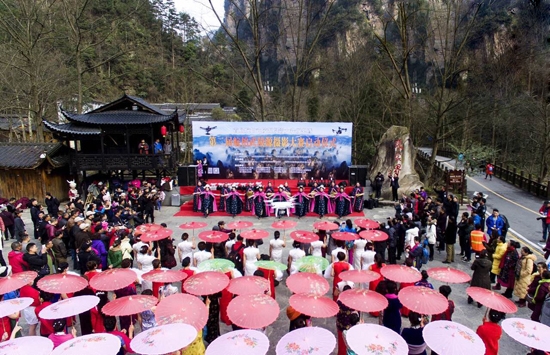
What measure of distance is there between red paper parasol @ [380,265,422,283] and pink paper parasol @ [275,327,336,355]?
2.16 metres

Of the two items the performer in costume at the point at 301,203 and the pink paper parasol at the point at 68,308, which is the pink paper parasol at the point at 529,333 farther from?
the performer in costume at the point at 301,203

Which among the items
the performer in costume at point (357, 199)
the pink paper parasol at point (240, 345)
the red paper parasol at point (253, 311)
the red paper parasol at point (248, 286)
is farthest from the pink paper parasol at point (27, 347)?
the performer in costume at point (357, 199)

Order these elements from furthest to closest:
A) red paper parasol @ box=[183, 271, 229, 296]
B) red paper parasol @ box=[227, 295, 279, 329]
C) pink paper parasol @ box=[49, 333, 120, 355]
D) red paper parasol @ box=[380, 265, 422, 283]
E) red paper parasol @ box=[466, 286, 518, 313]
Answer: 1. red paper parasol @ box=[380, 265, 422, 283]
2. red paper parasol @ box=[183, 271, 229, 296]
3. red paper parasol @ box=[466, 286, 518, 313]
4. red paper parasol @ box=[227, 295, 279, 329]
5. pink paper parasol @ box=[49, 333, 120, 355]

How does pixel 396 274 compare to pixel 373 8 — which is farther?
pixel 373 8

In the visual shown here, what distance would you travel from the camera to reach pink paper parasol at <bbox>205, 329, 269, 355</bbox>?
378 centimetres

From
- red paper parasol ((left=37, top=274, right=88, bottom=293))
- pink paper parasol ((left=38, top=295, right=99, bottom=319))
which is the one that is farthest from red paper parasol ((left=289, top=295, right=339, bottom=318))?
red paper parasol ((left=37, top=274, right=88, bottom=293))

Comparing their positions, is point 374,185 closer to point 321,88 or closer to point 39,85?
point 39,85

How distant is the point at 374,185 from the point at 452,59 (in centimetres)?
797

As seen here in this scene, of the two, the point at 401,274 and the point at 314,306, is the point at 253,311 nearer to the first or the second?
the point at 314,306

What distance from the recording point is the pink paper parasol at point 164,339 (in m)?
3.73

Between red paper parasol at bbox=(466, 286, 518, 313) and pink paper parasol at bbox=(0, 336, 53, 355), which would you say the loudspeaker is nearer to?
pink paper parasol at bbox=(0, 336, 53, 355)

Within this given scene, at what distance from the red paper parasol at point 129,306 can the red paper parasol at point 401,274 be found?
364 cm

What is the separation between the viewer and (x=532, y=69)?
27.3 metres

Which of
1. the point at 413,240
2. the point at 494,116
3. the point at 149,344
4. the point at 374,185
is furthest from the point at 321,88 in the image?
the point at 149,344
